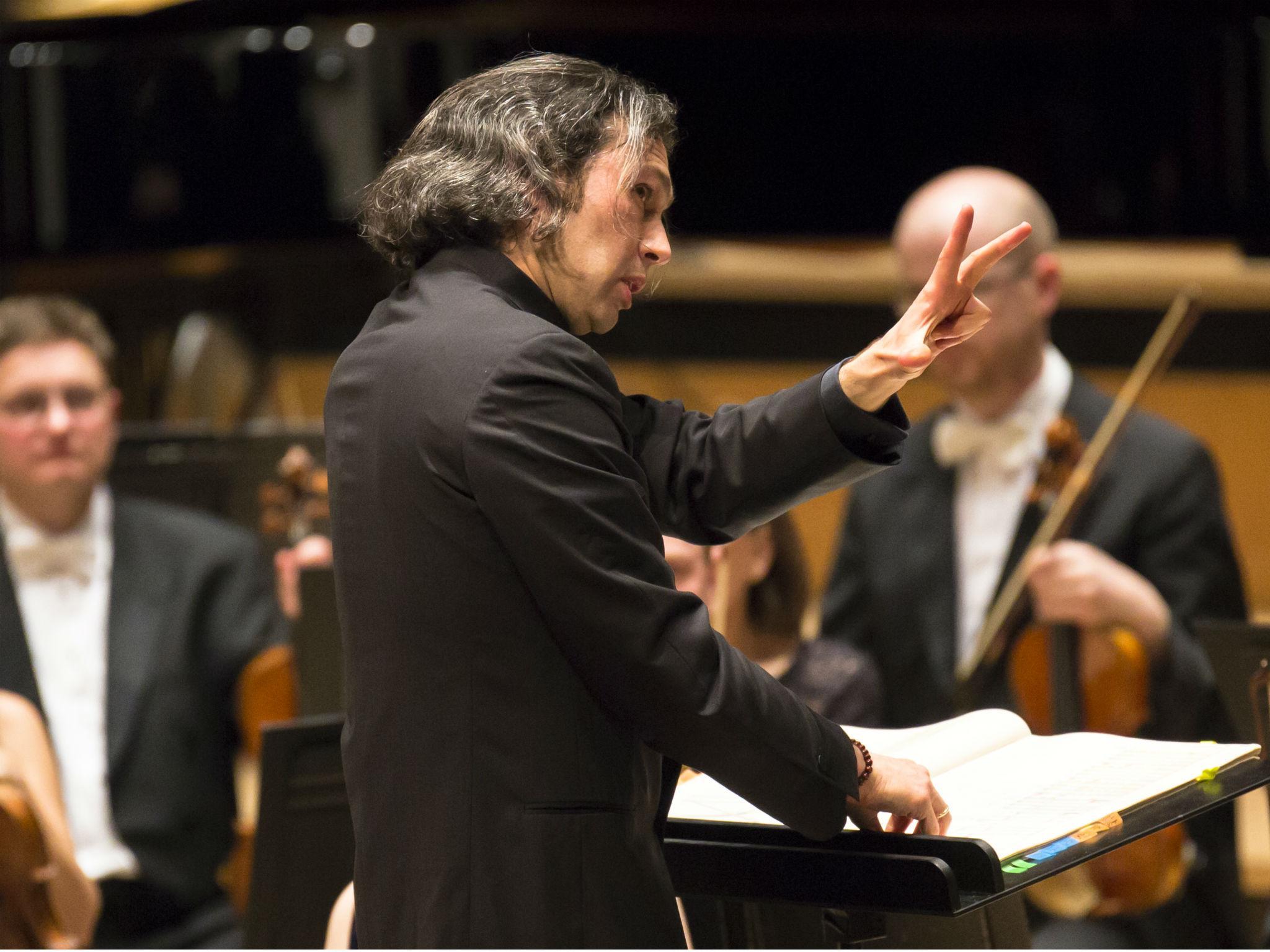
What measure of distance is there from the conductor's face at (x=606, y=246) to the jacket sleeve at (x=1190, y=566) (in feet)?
5.32

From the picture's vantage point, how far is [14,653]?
10.0 ft

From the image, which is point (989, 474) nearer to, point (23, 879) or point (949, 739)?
point (949, 739)

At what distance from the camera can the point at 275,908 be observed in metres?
2.20

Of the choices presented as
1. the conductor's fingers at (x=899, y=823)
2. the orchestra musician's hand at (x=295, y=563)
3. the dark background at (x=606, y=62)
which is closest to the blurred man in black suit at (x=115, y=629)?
the orchestra musician's hand at (x=295, y=563)

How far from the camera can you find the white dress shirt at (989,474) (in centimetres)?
312

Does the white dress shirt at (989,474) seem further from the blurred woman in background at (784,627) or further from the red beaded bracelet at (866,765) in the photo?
the red beaded bracelet at (866,765)

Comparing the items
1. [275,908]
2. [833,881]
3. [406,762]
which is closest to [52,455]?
[275,908]

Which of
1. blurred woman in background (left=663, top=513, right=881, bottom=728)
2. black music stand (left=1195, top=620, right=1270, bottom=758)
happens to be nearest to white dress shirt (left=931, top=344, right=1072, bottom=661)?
blurred woman in background (left=663, top=513, right=881, bottom=728)

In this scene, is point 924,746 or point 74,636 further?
point 74,636

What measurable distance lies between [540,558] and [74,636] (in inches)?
83.2

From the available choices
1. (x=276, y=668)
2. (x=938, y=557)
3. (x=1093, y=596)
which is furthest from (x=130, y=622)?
(x=1093, y=596)

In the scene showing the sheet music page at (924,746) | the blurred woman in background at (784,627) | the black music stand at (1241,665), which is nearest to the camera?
the sheet music page at (924,746)

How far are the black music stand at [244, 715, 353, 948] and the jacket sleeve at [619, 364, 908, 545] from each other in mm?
715

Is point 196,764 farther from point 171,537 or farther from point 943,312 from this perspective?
point 943,312
